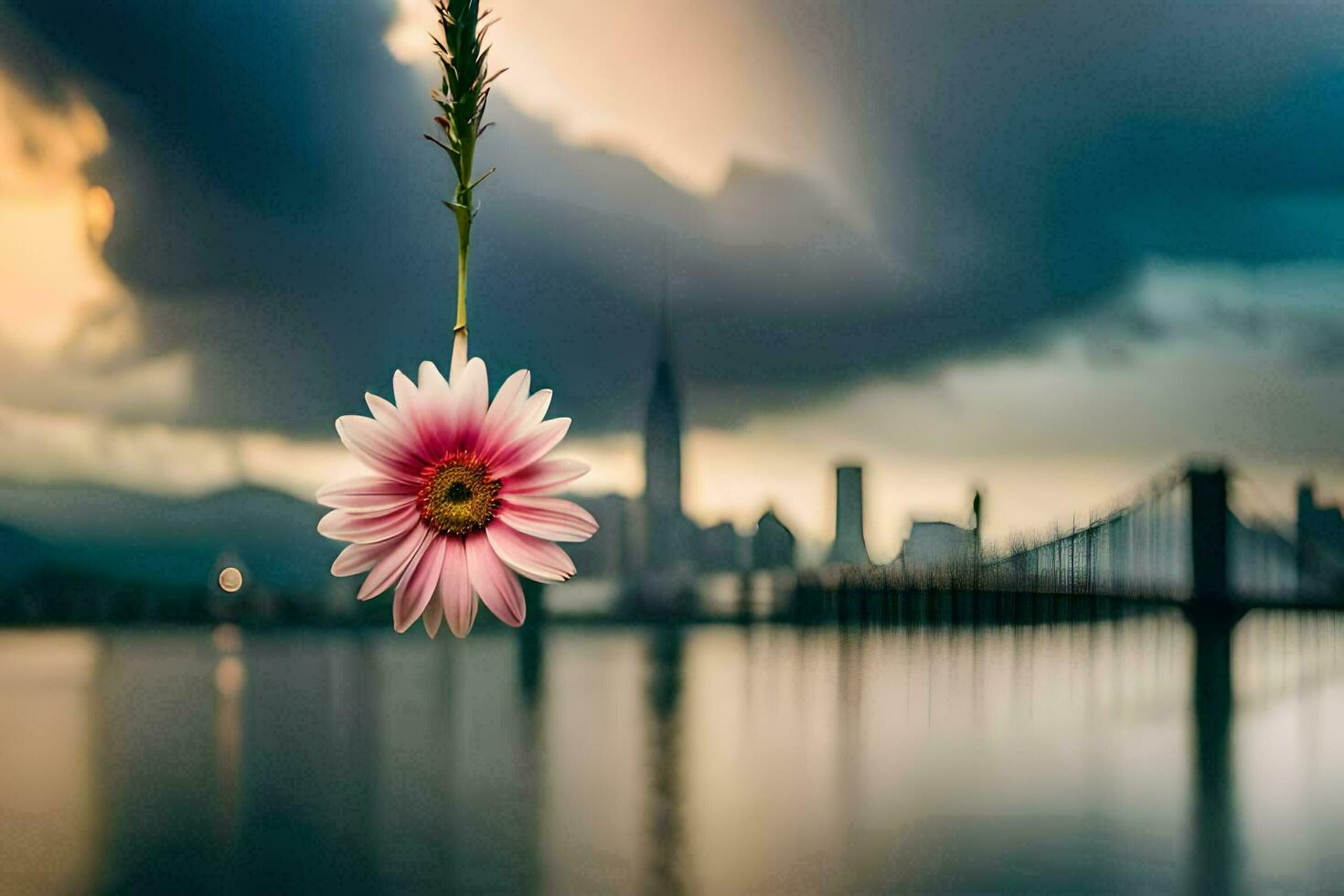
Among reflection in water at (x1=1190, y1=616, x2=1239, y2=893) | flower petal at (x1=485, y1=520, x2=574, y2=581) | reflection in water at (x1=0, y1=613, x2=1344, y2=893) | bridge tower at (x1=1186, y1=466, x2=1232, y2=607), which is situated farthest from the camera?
bridge tower at (x1=1186, y1=466, x2=1232, y2=607)

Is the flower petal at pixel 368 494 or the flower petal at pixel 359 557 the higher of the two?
the flower petal at pixel 368 494

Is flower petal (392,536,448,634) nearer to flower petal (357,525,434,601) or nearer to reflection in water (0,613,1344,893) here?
flower petal (357,525,434,601)

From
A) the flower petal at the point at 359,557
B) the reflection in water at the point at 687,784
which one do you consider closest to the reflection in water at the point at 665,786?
the reflection in water at the point at 687,784

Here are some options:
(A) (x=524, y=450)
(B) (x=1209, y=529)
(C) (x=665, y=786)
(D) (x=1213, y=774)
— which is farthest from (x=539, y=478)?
(B) (x=1209, y=529)

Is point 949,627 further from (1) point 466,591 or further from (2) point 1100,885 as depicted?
(1) point 466,591

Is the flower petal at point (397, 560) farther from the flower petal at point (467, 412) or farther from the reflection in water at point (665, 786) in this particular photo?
the reflection in water at point (665, 786)

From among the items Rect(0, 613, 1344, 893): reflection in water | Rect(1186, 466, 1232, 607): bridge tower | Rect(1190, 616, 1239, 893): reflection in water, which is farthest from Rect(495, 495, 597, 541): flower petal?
Rect(1186, 466, 1232, 607): bridge tower

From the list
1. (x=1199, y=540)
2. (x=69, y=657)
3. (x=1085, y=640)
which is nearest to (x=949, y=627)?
(x=1085, y=640)

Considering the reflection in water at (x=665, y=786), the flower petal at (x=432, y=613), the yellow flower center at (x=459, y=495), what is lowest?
the reflection in water at (x=665, y=786)
